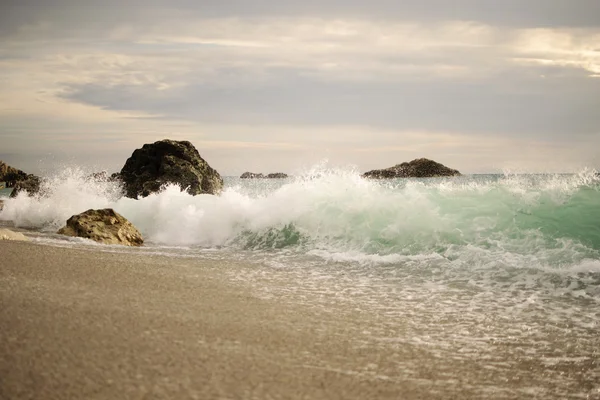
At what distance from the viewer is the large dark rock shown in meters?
22.1

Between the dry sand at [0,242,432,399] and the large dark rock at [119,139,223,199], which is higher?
the large dark rock at [119,139,223,199]

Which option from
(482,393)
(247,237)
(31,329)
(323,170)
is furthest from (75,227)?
(482,393)

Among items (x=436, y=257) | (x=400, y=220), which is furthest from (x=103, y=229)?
(x=436, y=257)

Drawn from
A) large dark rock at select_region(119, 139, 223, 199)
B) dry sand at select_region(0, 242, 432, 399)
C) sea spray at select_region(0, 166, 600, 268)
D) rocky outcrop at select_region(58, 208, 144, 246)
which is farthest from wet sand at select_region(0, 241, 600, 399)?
large dark rock at select_region(119, 139, 223, 199)

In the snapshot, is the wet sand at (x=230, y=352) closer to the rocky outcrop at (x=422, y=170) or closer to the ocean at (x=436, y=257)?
the ocean at (x=436, y=257)

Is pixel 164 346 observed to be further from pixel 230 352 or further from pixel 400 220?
pixel 400 220

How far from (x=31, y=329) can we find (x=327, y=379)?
69.5 inches

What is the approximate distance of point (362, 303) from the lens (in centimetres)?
485

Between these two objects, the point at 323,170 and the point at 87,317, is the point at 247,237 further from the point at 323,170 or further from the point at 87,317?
the point at 87,317

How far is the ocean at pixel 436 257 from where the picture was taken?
11.6 feet

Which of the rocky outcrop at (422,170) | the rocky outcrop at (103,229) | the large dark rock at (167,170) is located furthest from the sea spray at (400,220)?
the rocky outcrop at (422,170)

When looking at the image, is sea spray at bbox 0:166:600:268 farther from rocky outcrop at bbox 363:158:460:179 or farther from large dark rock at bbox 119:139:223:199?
rocky outcrop at bbox 363:158:460:179

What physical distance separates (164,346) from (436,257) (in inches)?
209

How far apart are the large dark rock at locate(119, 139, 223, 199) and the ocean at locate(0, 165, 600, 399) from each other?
7.53 metres
